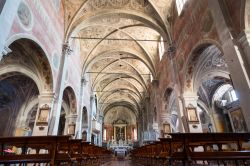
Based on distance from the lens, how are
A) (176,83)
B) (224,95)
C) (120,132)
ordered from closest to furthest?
(176,83)
(224,95)
(120,132)

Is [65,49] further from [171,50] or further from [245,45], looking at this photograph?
[245,45]

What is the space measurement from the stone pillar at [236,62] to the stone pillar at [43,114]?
25.9 ft

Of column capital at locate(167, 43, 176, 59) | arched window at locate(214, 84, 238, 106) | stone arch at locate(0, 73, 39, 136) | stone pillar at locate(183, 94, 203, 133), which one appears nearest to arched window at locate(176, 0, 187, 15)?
column capital at locate(167, 43, 176, 59)

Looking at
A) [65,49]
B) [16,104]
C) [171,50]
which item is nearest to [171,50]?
[171,50]

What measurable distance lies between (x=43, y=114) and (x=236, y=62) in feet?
27.2

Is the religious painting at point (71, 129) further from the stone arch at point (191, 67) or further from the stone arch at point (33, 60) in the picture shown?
the stone arch at point (191, 67)

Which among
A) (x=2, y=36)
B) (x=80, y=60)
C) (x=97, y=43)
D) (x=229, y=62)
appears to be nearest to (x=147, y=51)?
(x=97, y=43)

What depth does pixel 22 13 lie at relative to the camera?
648cm

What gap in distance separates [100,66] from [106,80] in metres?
4.26

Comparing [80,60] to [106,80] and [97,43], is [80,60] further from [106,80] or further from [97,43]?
[106,80]

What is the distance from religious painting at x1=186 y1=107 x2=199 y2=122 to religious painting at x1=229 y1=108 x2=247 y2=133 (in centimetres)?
774

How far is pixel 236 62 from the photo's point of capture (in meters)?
5.02

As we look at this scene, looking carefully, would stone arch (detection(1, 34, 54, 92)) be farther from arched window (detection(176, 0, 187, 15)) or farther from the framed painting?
the framed painting

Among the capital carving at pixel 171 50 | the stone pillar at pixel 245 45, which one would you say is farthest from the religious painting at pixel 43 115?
the stone pillar at pixel 245 45
